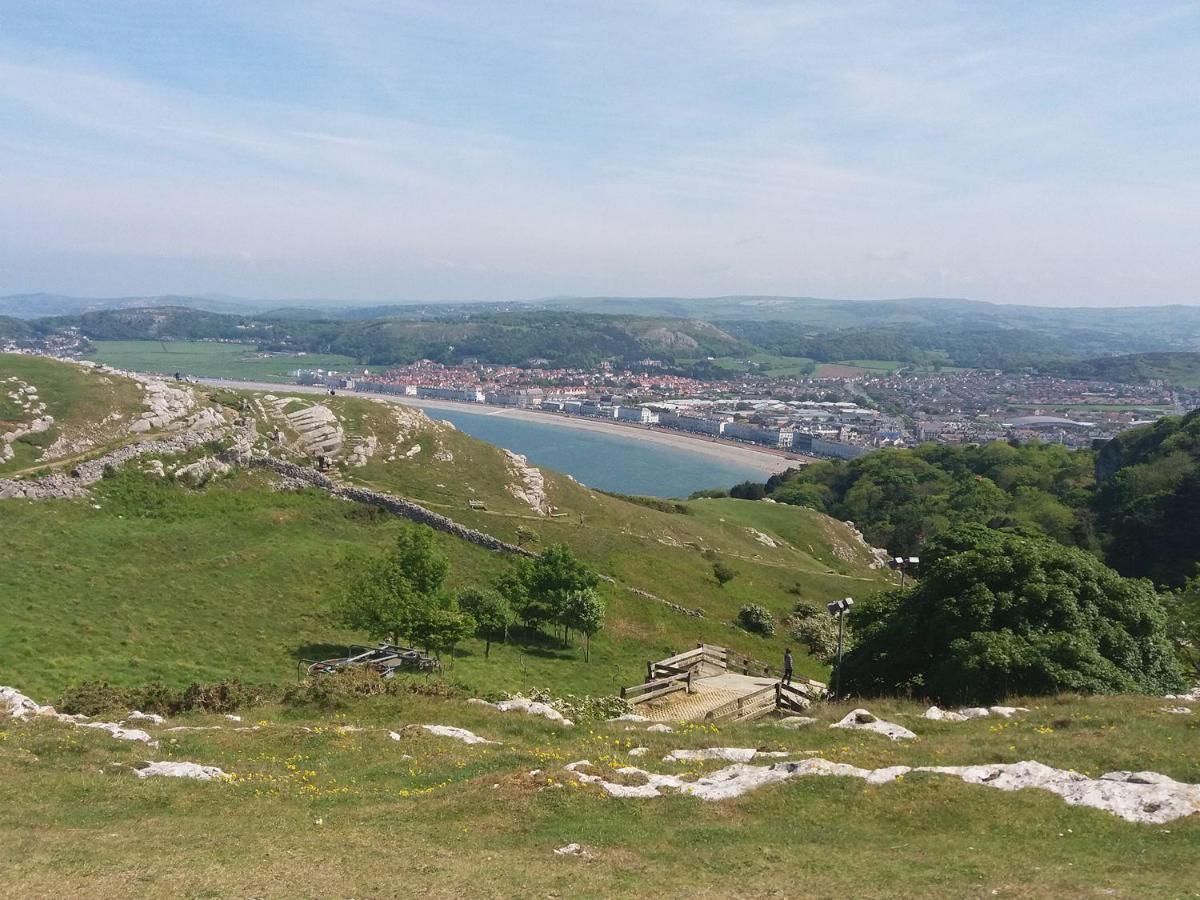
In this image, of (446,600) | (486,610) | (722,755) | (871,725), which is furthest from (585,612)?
(722,755)

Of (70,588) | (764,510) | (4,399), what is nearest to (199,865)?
(70,588)

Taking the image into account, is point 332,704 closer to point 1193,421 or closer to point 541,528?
point 541,528

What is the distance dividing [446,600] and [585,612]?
29.9 feet

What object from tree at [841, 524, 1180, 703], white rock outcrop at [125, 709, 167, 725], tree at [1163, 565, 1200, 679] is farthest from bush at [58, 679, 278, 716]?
tree at [1163, 565, 1200, 679]

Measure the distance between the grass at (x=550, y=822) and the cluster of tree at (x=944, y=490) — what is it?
95.6m

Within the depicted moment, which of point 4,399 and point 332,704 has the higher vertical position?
point 4,399

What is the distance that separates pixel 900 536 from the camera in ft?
389

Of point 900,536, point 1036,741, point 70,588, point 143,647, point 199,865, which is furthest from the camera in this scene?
point 900,536

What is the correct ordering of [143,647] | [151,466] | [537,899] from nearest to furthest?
[537,899], [143,647], [151,466]

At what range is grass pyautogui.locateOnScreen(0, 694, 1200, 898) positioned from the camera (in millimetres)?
13227

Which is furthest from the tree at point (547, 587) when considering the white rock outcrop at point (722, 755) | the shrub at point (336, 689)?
the white rock outcrop at point (722, 755)

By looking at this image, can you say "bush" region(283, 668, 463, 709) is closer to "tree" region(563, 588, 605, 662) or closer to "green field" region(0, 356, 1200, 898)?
"green field" region(0, 356, 1200, 898)

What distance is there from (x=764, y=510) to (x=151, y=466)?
Result: 74.0 m

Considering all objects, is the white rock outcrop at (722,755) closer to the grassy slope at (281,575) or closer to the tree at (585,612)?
the grassy slope at (281,575)
